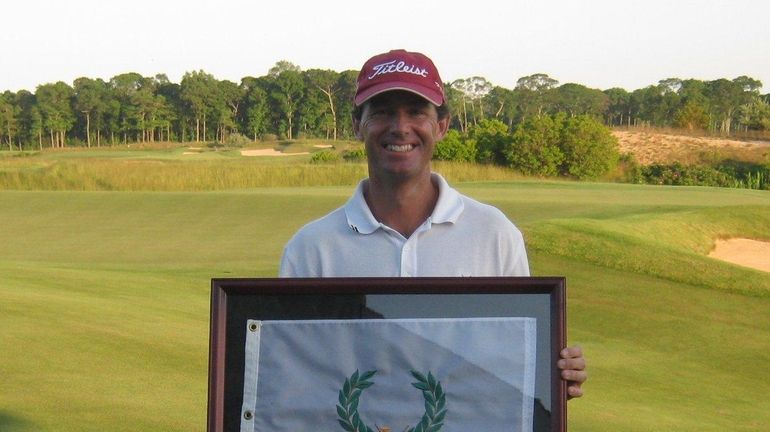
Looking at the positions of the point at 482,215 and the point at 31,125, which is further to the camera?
the point at 31,125

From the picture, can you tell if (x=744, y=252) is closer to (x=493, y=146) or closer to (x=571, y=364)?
(x=571, y=364)

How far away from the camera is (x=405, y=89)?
2447 millimetres

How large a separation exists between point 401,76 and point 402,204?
331 mm

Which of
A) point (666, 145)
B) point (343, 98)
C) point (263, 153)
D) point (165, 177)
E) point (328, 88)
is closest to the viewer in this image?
point (165, 177)

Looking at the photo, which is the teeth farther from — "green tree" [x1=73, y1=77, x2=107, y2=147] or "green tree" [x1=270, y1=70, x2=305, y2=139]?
"green tree" [x1=270, y1=70, x2=305, y2=139]

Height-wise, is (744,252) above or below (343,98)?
below

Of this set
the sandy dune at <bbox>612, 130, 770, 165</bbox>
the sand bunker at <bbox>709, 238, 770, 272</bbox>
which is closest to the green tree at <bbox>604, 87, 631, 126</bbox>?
the sandy dune at <bbox>612, 130, 770, 165</bbox>

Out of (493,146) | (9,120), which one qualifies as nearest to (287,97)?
(9,120)

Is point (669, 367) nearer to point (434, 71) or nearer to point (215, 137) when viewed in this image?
point (434, 71)

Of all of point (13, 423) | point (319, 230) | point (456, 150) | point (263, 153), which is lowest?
point (263, 153)

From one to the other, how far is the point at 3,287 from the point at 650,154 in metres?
55.8

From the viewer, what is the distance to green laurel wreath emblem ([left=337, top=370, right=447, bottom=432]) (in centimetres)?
216

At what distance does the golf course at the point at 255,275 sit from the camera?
5.42 metres

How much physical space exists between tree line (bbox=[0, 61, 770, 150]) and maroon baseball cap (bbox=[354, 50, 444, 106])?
2894 inches
